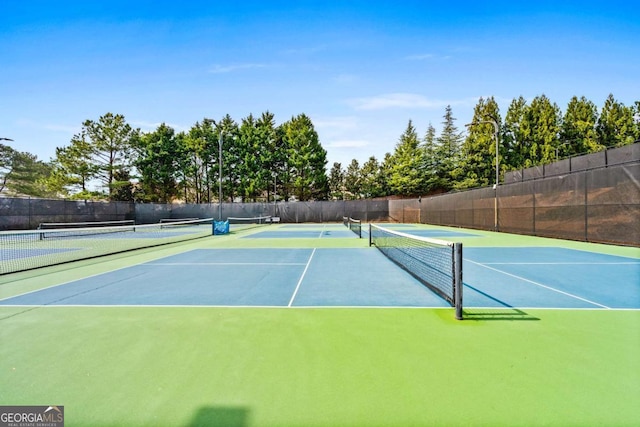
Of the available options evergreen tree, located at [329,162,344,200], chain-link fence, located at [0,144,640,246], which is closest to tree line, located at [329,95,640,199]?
chain-link fence, located at [0,144,640,246]

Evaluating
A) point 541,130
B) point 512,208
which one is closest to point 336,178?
point 541,130

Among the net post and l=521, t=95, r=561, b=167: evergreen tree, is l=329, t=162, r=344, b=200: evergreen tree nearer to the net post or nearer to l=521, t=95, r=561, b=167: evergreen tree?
l=521, t=95, r=561, b=167: evergreen tree

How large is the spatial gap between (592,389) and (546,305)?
249 cm

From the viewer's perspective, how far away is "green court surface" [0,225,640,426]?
2371 millimetres

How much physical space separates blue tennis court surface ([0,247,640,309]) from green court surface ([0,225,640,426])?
1.74 ft

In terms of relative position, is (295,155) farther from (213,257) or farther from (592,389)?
(592,389)

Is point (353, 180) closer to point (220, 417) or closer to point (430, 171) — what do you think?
point (430, 171)

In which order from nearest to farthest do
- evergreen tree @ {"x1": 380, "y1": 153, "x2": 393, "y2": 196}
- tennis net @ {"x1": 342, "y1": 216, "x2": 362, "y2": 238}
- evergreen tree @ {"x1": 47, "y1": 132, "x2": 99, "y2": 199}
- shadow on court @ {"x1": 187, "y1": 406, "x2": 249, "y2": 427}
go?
1. shadow on court @ {"x1": 187, "y1": 406, "x2": 249, "y2": 427}
2. tennis net @ {"x1": 342, "y1": 216, "x2": 362, "y2": 238}
3. evergreen tree @ {"x1": 47, "y1": 132, "x2": 99, "y2": 199}
4. evergreen tree @ {"x1": 380, "y1": 153, "x2": 393, "y2": 196}

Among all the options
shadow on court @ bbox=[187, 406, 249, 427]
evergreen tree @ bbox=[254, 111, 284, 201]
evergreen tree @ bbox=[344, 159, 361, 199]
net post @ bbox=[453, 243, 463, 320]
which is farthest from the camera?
evergreen tree @ bbox=[344, 159, 361, 199]

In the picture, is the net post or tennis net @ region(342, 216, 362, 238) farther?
tennis net @ region(342, 216, 362, 238)

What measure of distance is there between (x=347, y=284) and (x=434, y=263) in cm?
267

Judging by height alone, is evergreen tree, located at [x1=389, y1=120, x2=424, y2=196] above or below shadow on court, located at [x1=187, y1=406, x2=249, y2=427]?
above

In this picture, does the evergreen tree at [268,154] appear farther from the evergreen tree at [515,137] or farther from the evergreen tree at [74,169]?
the evergreen tree at [515,137]

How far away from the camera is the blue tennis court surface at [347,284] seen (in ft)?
17.1
